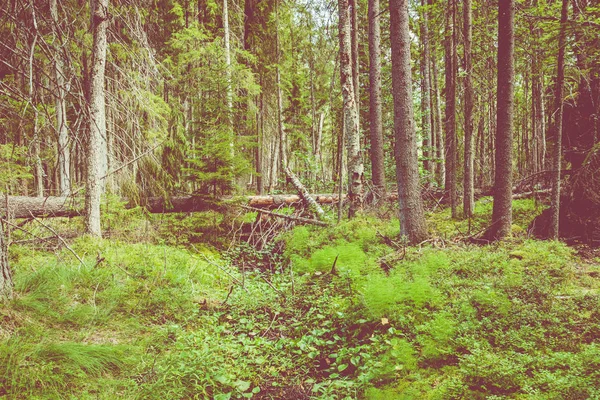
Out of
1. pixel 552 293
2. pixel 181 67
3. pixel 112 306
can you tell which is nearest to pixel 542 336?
pixel 552 293

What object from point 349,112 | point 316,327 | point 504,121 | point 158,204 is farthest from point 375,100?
point 316,327

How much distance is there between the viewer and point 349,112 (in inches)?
393

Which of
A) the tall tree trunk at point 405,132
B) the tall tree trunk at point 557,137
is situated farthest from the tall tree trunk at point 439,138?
the tall tree trunk at point 405,132

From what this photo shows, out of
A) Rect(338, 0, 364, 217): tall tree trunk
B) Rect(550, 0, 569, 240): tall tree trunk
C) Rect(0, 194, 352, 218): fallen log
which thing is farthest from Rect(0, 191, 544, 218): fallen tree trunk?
Rect(550, 0, 569, 240): tall tree trunk

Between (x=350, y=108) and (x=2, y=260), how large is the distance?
28.0 feet

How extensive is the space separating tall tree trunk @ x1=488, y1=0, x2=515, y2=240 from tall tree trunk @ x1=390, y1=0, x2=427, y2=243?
1.70 metres

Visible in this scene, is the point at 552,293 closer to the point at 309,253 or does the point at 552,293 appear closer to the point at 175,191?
the point at 309,253

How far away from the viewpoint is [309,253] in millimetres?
8328

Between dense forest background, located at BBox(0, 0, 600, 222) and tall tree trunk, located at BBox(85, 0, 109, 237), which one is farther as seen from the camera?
tall tree trunk, located at BBox(85, 0, 109, 237)

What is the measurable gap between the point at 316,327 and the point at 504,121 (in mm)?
6055

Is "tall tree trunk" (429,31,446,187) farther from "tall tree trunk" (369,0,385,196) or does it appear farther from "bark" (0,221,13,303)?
"bark" (0,221,13,303)

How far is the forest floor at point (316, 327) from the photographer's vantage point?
3105 mm

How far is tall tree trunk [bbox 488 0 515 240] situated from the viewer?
7.12 meters

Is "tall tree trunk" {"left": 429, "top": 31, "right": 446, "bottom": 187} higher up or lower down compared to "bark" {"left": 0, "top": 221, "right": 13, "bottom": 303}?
higher up
